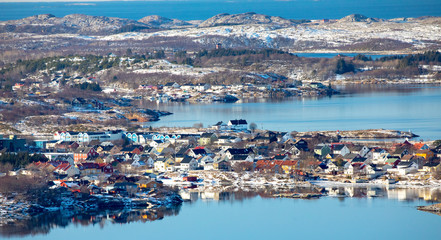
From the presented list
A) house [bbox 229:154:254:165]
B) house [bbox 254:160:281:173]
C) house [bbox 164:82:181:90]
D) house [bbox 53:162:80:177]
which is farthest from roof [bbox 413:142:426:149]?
house [bbox 164:82:181:90]

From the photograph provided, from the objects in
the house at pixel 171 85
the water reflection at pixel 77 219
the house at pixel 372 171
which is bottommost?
the water reflection at pixel 77 219

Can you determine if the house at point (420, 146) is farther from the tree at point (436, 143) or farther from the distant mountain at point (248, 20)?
the distant mountain at point (248, 20)

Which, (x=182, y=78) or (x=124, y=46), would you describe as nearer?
(x=182, y=78)

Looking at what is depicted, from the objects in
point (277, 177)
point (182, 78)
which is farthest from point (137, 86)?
point (277, 177)

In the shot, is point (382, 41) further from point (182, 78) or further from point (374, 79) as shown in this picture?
point (182, 78)

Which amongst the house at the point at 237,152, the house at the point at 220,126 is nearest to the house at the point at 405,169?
the house at the point at 237,152

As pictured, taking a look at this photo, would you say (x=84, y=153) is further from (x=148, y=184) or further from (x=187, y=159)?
(x=148, y=184)

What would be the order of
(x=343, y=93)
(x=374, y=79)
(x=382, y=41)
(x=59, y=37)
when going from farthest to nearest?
(x=59, y=37)
(x=382, y=41)
(x=374, y=79)
(x=343, y=93)
